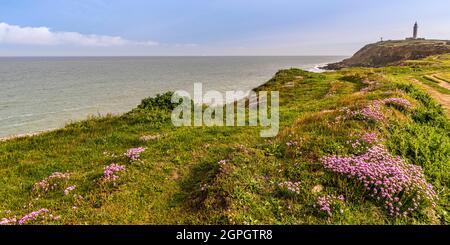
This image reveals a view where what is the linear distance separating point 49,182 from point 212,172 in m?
6.01

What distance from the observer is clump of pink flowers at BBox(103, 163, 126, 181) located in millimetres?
10388

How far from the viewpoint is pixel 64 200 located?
9367 millimetres

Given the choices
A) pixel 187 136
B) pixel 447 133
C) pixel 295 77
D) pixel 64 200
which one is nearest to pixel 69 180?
pixel 64 200

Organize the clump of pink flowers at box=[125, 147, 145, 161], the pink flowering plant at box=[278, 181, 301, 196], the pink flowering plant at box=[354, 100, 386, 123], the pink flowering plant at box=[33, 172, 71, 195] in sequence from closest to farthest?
1. the pink flowering plant at box=[278, 181, 301, 196]
2. the pink flowering plant at box=[33, 172, 71, 195]
3. the clump of pink flowers at box=[125, 147, 145, 161]
4. the pink flowering plant at box=[354, 100, 386, 123]

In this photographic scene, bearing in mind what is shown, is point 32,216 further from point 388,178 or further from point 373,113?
point 373,113

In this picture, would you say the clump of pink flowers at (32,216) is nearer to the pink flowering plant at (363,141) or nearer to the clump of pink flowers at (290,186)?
the clump of pink flowers at (290,186)

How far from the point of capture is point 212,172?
33.1 feet

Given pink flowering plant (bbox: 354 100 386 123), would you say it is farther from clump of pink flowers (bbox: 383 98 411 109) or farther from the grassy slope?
clump of pink flowers (bbox: 383 98 411 109)

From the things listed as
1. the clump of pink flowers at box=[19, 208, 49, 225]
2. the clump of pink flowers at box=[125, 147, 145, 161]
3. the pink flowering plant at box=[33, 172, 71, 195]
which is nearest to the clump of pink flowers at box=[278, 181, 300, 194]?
the clump of pink flowers at box=[125, 147, 145, 161]

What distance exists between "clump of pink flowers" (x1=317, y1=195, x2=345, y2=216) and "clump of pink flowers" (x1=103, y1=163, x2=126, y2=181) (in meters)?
6.87

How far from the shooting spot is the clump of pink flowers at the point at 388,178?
25.7 ft
